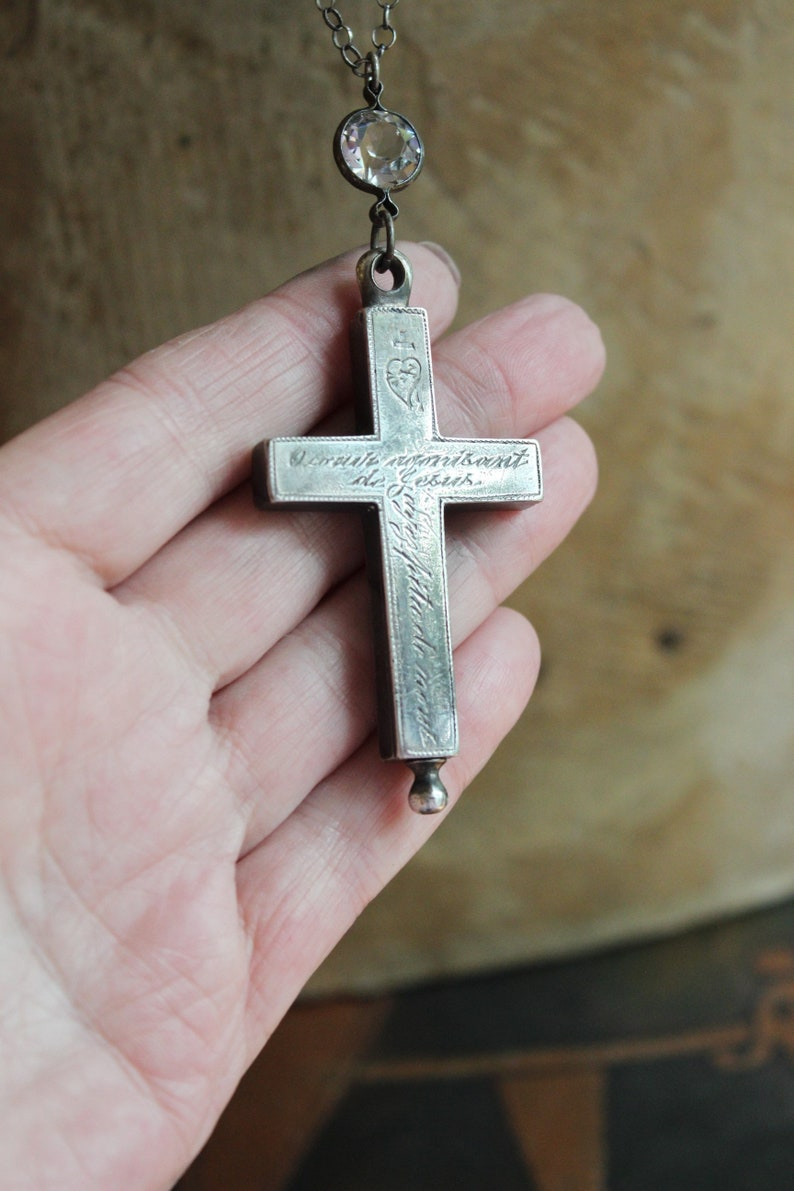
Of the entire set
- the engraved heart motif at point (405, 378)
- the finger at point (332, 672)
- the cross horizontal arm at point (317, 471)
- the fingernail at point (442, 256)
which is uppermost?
the fingernail at point (442, 256)

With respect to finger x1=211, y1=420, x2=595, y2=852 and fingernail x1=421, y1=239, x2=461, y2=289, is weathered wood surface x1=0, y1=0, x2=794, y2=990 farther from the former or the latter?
finger x1=211, y1=420, x2=595, y2=852

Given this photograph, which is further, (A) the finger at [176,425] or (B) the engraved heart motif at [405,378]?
(B) the engraved heart motif at [405,378]

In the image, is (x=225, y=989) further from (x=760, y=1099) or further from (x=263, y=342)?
(x=760, y=1099)

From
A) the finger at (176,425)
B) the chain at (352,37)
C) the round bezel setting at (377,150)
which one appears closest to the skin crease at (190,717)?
the finger at (176,425)

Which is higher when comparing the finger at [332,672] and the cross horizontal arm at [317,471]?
the cross horizontal arm at [317,471]

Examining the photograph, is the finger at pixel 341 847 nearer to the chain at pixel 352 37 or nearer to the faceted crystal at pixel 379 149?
the faceted crystal at pixel 379 149

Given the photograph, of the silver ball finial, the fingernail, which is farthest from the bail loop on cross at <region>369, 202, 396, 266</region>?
the silver ball finial

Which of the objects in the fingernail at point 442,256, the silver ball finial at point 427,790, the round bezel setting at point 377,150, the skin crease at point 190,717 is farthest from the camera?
the fingernail at point 442,256

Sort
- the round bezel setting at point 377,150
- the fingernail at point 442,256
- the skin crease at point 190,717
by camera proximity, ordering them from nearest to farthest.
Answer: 1. the skin crease at point 190,717
2. the round bezel setting at point 377,150
3. the fingernail at point 442,256
